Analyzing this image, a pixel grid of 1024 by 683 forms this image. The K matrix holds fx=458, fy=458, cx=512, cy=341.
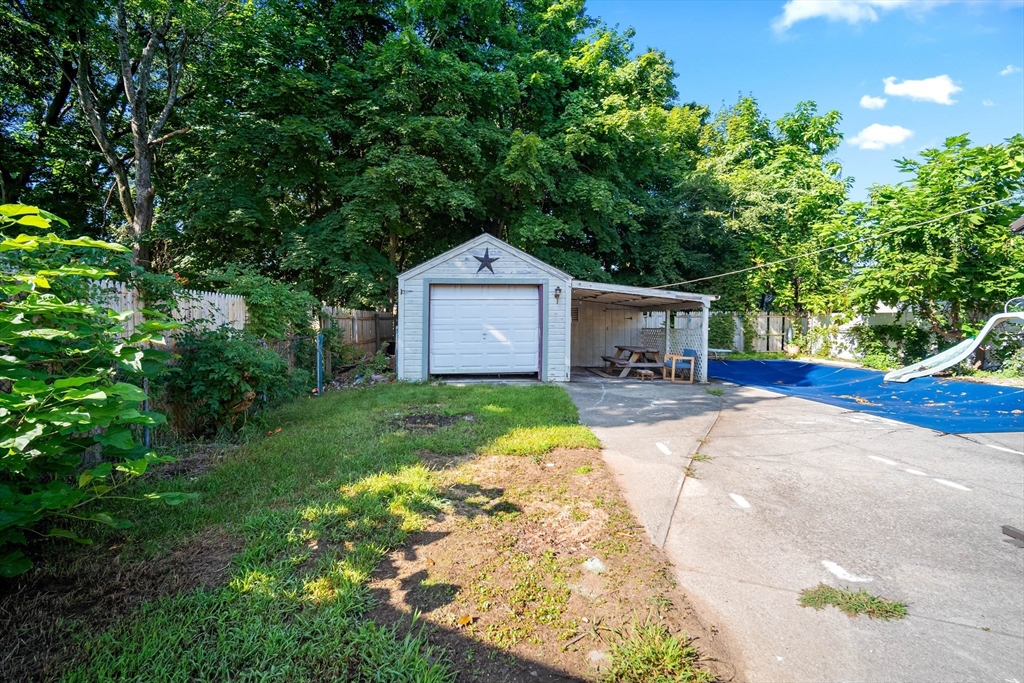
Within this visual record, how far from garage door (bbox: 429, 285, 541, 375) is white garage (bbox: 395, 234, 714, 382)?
0.07 feet

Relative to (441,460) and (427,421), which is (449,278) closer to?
(427,421)

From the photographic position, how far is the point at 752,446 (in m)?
5.58

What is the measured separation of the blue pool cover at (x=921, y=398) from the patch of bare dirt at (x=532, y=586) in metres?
6.20

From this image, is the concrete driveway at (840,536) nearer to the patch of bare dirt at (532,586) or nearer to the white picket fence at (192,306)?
the patch of bare dirt at (532,586)

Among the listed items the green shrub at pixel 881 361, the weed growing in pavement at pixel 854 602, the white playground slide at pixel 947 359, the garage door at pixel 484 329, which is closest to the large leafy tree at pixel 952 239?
the green shrub at pixel 881 361

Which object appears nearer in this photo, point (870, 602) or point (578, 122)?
point (870, 602)

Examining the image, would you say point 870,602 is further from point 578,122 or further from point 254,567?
point 578,122

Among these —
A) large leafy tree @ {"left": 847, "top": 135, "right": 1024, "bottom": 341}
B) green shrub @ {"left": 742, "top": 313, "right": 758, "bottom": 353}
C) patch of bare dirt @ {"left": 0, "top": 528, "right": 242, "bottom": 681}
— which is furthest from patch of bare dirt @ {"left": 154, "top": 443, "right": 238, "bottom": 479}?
green shrub @ {"left": 742, "top": 313, "right": 758, "bottom": 353}

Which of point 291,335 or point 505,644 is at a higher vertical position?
Result: point 291,335

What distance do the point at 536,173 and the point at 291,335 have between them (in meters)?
8.46

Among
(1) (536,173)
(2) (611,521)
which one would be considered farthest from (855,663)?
(1) (536,173)

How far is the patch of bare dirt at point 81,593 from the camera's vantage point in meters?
1.91

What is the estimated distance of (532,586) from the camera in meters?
2.58

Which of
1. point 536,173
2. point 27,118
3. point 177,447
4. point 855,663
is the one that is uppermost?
point 27,118
